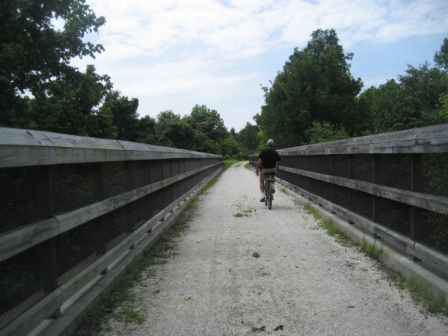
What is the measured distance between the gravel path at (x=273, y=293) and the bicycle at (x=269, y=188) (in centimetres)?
326

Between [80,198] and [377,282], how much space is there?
3.19 m

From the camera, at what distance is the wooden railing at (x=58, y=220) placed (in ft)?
8.16

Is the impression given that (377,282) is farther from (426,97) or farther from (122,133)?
(122,133)

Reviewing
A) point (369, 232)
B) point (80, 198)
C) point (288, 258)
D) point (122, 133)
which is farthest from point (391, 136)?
point (122, 133)

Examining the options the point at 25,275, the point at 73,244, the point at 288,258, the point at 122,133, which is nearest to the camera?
the point at 25,275

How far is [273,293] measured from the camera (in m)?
4.13

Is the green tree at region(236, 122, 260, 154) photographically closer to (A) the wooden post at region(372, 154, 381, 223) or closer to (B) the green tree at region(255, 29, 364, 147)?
(B) the green tree at region(255, 29, 364, 147)

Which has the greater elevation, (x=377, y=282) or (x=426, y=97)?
(x=426, y=97)

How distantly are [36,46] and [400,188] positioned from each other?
45.2ft

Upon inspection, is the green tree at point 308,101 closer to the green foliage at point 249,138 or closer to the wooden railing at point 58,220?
the wooden railing at point 58,220

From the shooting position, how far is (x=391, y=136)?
4.82 m

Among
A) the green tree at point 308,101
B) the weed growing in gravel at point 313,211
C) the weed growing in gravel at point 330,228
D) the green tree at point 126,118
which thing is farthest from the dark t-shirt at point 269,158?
the green tree at point 126,118

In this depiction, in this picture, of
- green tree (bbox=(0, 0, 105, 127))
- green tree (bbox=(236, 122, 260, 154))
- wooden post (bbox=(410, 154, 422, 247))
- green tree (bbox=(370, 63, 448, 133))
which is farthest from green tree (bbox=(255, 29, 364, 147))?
green tree (bbox=(236, 122, 260, 154))

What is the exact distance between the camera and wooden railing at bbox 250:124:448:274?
148 inches
